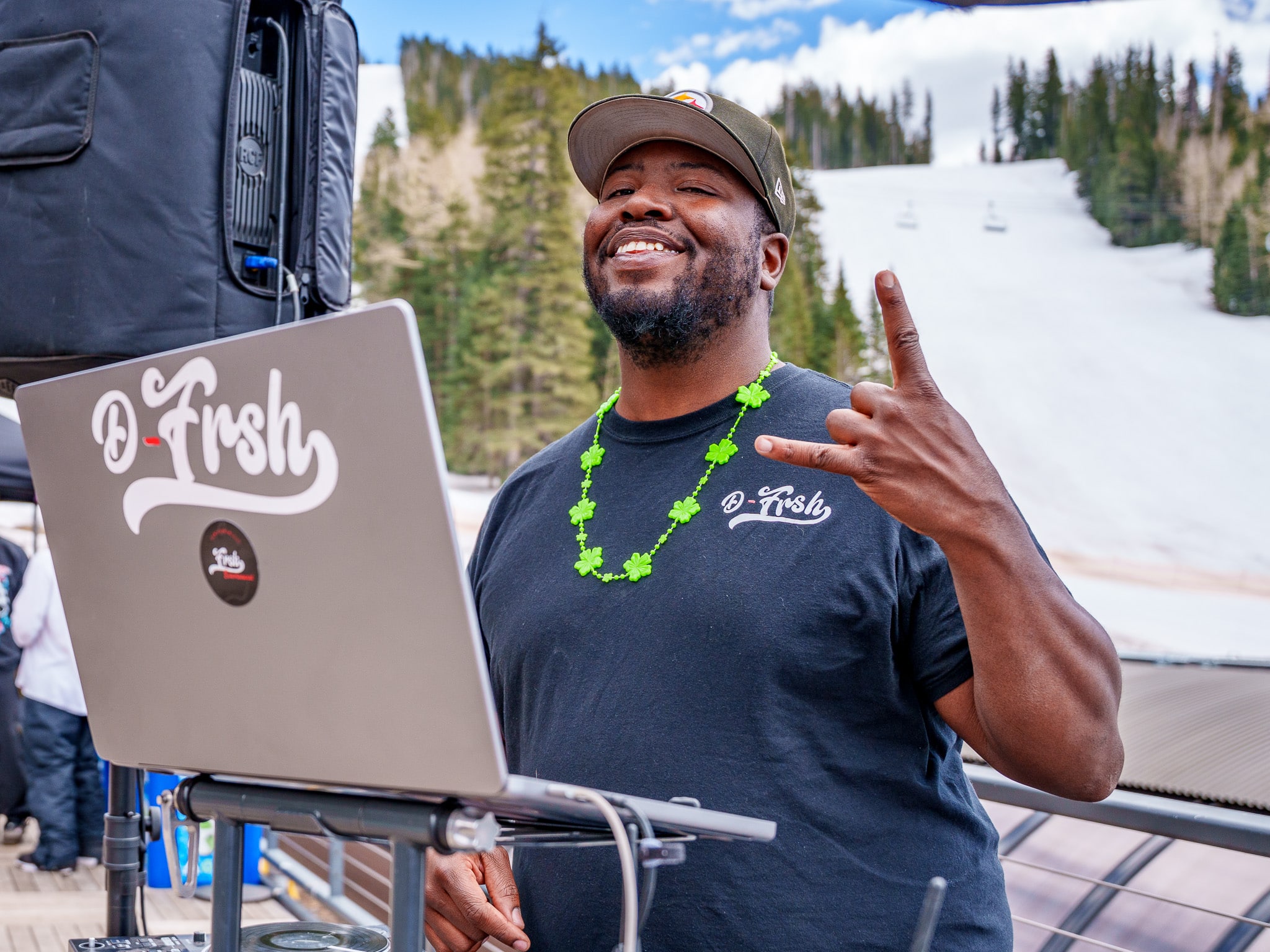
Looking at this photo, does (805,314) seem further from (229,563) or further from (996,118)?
(229,563)

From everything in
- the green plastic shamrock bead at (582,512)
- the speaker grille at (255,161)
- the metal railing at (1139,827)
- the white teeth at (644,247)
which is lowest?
the metal railing at (1139,827)

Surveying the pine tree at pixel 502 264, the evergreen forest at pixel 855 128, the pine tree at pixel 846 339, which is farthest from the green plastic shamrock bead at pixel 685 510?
the evergreen forest at pixel 855 128

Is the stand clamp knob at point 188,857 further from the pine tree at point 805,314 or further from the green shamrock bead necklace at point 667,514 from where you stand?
the pine tree at point 805,314

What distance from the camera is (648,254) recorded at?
130cm

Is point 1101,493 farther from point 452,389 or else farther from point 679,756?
point 679,756

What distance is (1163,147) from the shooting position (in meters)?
18.7

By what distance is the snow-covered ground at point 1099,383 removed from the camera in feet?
59.4

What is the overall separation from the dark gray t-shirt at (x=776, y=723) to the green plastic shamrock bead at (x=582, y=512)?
0.08 metres

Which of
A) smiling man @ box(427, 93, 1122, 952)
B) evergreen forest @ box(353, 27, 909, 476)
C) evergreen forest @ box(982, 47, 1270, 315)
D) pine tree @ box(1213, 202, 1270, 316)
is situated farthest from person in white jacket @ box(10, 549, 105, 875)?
pine tree @ box(1213, 202, 1270, 316)

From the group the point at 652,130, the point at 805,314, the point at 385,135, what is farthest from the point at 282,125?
the point at 385,135

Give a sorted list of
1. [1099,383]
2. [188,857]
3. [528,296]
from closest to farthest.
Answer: [188,857] → [1099,383] → [528,296]

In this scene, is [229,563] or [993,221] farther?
[993,221]

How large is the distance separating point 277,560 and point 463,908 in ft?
1.60

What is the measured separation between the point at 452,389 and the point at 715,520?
66.4ft
